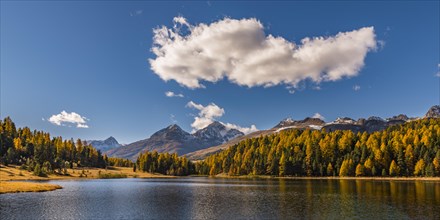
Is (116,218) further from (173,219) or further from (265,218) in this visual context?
(265,218)

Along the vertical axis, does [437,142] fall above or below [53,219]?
above

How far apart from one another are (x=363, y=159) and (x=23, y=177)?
17873 centimetres

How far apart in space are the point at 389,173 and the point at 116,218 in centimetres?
17069

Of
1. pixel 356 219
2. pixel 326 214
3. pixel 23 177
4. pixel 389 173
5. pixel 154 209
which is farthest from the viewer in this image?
pixel 389 173

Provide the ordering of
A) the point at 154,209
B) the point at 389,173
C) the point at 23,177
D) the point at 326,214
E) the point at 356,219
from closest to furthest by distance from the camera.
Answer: the point at 356,219, the point at 326,214, the point at 154,209, the point at 23,177, the point at 389,173

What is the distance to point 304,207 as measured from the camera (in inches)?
2744

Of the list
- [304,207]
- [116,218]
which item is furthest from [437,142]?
[116,218]

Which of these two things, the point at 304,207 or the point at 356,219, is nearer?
the point at 356,219

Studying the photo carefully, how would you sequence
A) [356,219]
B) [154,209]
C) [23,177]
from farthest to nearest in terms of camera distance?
[23,177], [154,209], [356,219]

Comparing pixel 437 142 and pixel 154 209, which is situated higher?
pixel 437 142

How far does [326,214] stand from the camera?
60875 millimetres

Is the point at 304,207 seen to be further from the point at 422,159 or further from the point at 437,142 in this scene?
the point at 437,142

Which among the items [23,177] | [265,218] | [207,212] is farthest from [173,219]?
[23,177]

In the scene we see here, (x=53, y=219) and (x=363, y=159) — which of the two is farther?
(x=363, y=159)
